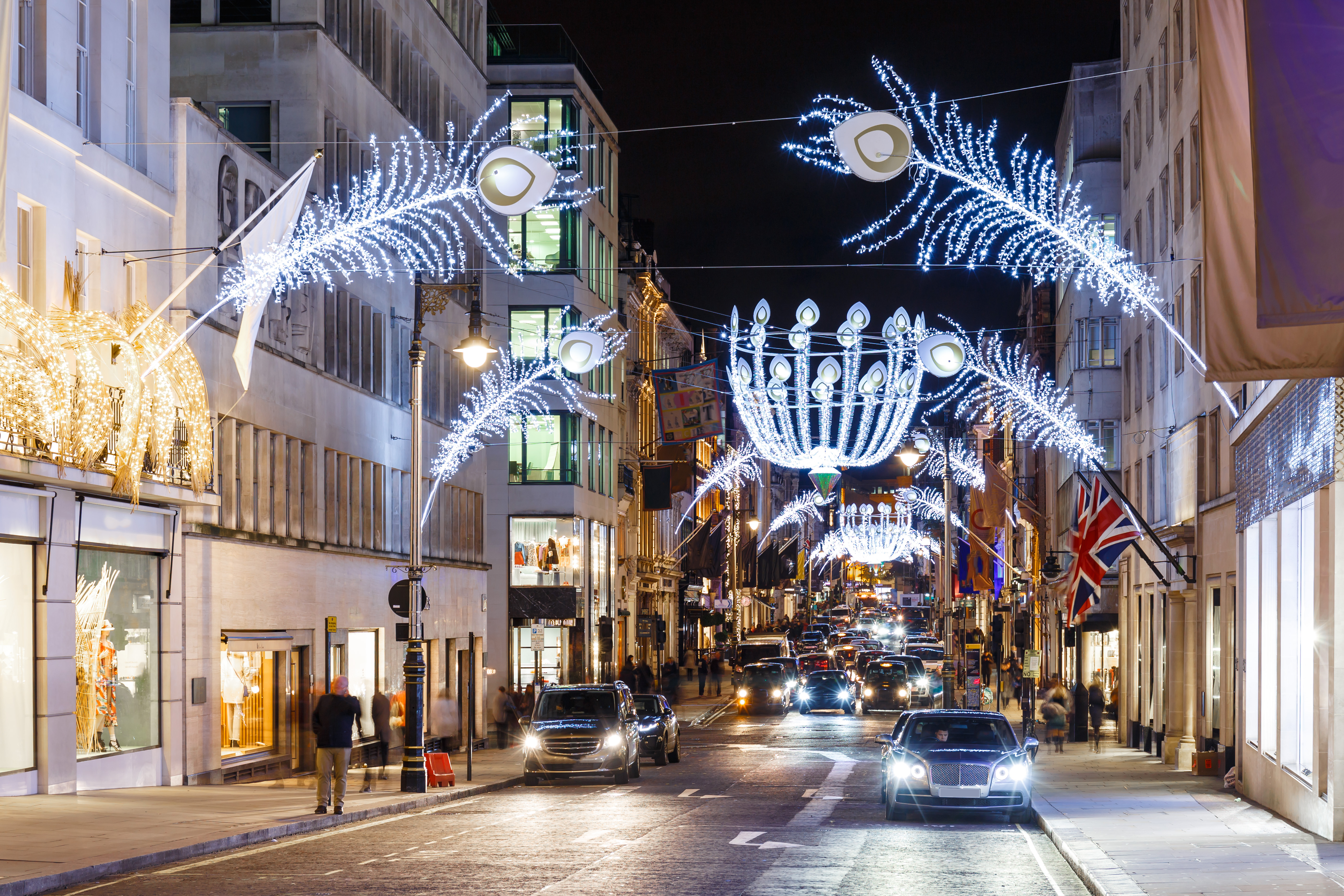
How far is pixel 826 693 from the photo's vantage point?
5475 centimetres

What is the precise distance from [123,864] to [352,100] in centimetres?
2428

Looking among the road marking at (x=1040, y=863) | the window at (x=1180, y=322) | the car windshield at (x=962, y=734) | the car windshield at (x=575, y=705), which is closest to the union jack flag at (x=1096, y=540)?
the window at (x=1180, y=322)

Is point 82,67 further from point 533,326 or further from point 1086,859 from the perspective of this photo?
point 533,326

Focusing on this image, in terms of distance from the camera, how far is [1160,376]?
130 ft

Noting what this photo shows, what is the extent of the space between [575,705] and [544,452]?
2971cm

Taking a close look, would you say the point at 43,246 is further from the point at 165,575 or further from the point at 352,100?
the point at 352,100

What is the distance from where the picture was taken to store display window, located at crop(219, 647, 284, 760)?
29672 millimetres

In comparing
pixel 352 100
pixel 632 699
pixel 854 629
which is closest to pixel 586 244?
pixel 352 100

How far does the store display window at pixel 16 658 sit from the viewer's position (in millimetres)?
22516

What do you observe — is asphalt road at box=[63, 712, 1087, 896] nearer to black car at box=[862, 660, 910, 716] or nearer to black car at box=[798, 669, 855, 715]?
black car at box=[798, 669, 855, 715]

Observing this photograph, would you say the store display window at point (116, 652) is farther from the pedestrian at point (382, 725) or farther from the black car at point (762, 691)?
the black car at point (762, 691)

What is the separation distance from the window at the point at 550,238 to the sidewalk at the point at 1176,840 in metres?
34.3

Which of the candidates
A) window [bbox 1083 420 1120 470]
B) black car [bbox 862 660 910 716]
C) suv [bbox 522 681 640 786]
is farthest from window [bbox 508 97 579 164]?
suv [bbox 522 681 640 786]

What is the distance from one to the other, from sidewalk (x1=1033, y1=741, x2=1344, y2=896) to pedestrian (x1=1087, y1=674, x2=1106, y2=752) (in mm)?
8621
